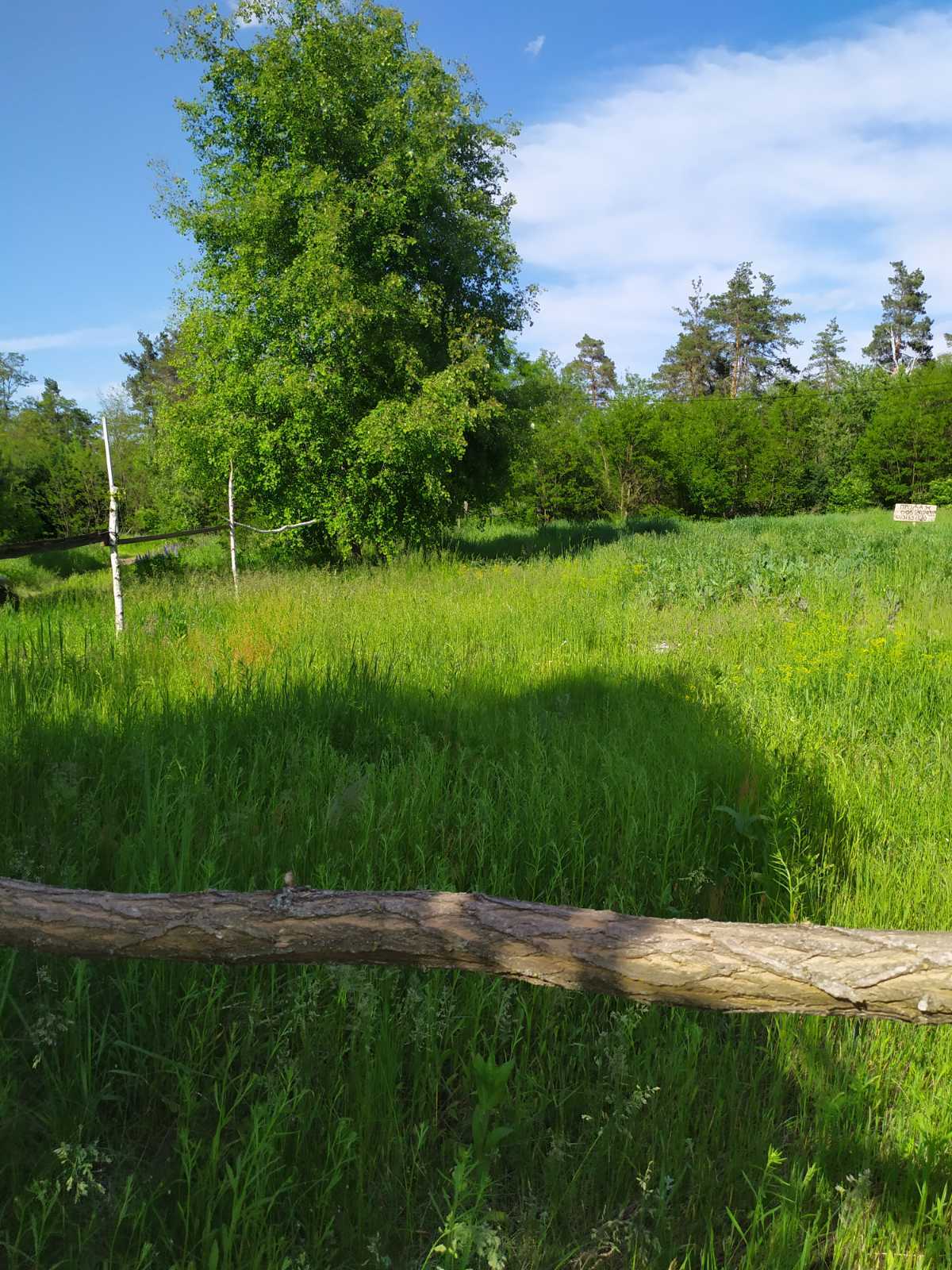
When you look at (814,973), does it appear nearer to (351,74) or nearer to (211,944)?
(211,944)

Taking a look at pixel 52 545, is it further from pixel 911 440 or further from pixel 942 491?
pixel 911 440

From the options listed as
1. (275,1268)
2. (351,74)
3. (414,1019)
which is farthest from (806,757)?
(351,74)

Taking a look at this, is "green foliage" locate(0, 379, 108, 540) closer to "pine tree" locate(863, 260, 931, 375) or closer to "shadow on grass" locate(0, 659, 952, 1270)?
"shadow on grass" locate(0, 659, 952, 1270)

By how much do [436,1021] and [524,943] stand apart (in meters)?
0.98

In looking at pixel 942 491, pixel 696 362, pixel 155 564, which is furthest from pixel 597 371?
pixel 155 564

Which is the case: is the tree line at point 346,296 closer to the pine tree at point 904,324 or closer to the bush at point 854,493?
the bush at point 854,493

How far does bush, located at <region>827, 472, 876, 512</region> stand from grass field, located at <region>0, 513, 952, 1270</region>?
3933cm

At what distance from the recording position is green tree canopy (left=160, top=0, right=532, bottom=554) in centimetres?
1522

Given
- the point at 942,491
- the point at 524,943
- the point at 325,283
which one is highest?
the point at 325,283

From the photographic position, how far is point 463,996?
258 centimetres

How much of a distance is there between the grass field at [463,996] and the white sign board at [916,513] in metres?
10.9

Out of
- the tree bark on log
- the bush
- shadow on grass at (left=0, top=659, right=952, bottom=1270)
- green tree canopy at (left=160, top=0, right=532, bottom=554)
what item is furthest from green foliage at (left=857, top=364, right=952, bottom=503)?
the tree bark on log

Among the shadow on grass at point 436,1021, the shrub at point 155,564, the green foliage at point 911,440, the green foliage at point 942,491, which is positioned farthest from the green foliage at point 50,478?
the green foliage at point 942,491

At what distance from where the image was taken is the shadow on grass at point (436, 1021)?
6.45ft
